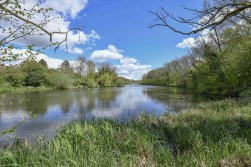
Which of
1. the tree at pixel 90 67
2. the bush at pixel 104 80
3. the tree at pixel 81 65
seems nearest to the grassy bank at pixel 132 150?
the bush at pixel 104 80

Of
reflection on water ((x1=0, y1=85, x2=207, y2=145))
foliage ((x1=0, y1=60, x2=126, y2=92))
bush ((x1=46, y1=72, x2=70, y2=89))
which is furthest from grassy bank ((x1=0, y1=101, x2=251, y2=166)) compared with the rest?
bush ((x1=46, y1=72, x2=70, y2=89))

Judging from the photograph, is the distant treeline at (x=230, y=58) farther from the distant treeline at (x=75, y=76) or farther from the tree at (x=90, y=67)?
the tree at (x=90, y=67)

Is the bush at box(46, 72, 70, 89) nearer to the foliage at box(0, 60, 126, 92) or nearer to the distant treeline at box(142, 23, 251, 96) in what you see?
the foliage at box(0, 60, 126, 92)

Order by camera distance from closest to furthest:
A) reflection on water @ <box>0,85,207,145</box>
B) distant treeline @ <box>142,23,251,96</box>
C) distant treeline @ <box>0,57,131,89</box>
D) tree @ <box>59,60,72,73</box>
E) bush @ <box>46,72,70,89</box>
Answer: reflection on water @ <box>0,85,207,145</box> → distant treeline @ <box>142,23,251,96</box> → distant treeline @ <box>0,57,131,89</box> → bush @ <box>46,72,70,89</box> → tree @ <box>59,60,72,73</box>

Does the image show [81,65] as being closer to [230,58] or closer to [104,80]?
[104,80]

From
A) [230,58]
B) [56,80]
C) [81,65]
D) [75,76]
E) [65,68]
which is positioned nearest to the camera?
[230,58]

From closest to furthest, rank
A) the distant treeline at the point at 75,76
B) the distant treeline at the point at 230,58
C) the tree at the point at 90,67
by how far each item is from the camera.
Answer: the distant treeline at the point at 230,58, the distant treeline at the point at 75,76, the tree at the point at 90,67

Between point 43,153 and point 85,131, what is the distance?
59.7 inches

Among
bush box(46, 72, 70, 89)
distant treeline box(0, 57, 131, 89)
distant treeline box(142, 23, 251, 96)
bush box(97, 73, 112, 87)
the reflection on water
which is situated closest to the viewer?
the reflection on water

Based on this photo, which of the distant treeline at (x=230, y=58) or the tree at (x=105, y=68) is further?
the tree at (x=105, y=68)

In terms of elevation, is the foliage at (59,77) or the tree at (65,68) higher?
the tree at (65,68)

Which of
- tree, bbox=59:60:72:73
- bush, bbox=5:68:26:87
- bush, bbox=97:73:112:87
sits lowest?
bush, bbox=5:68:26:87

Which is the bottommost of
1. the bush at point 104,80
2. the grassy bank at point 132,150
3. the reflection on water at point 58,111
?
the reflection on water at point 58,111

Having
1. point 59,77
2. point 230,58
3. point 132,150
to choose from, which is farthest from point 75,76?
point 132,150
